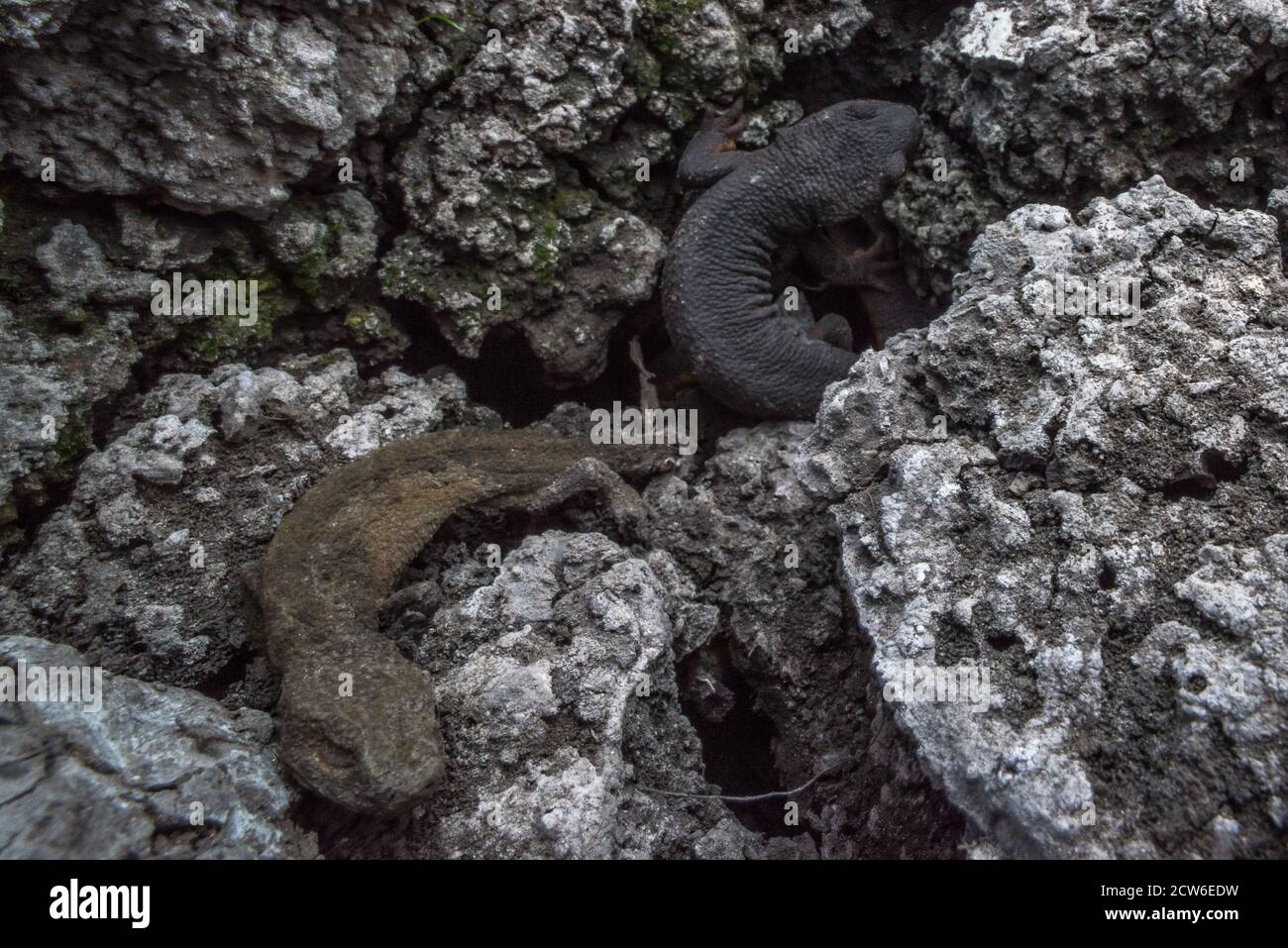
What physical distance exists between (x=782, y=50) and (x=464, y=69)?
1.39 meters

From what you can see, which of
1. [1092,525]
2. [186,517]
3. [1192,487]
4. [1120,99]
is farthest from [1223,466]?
[186,517]

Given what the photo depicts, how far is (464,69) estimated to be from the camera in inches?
134

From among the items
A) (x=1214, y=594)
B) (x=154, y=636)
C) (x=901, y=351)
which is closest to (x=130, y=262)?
(x=154, y=636)

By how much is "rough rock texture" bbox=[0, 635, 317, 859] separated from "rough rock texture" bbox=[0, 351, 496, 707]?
307 mm

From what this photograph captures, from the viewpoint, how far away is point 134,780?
87.6 inches

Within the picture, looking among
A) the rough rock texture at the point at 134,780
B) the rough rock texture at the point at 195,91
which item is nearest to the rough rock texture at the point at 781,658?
the rough rock texture at the point at 134,780

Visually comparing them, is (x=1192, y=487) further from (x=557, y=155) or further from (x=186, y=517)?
(x=186, y=517)

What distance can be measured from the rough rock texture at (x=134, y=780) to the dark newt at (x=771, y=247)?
7.53 ft

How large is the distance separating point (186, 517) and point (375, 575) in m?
0.72

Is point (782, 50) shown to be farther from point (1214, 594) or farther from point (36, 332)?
point (36, 332)

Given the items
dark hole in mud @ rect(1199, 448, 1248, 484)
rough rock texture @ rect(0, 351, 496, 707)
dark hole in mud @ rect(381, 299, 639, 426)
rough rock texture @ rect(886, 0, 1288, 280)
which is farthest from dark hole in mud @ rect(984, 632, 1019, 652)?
rough rock texture @ rect(0, 351, 496, 707)

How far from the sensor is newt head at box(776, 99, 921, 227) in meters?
3.92

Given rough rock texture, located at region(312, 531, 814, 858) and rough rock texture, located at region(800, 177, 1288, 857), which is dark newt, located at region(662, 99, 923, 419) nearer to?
rough rock texture, located at region(800, 177, 1288, 857)

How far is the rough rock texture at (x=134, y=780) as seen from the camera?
2082 mm
